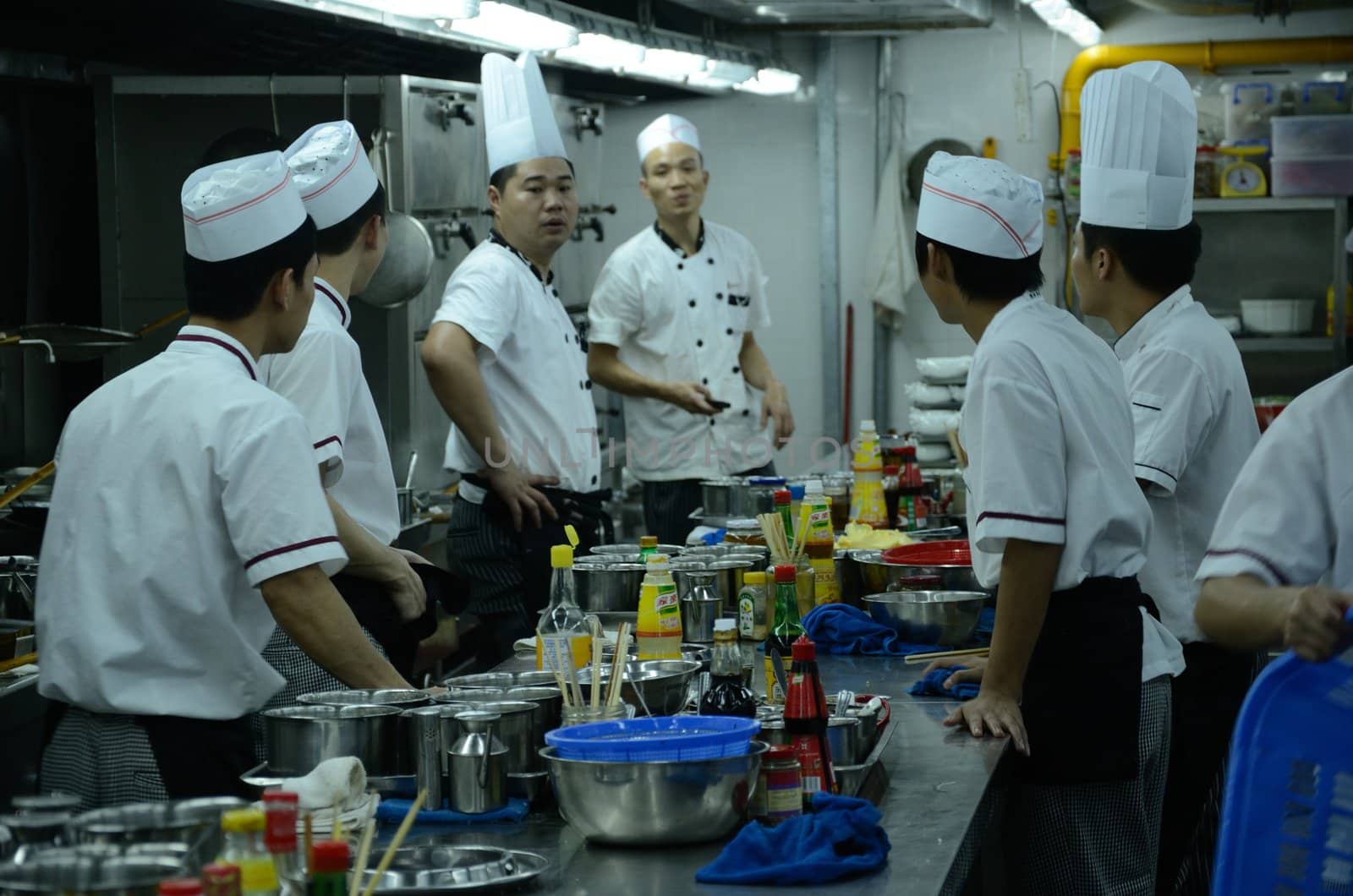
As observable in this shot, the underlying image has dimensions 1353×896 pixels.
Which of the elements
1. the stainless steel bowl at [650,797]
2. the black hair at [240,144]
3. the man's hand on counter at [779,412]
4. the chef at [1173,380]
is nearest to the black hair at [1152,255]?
the chef at [1173,380]

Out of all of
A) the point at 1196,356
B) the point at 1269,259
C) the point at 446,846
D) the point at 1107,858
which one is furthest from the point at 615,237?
the point at 446,846

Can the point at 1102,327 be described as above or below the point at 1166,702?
above

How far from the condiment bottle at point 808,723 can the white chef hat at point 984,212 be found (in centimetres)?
84

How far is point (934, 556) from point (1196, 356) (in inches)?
33.3

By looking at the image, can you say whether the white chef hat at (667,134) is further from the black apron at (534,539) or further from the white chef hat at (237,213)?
the white chef hat at (237,213)

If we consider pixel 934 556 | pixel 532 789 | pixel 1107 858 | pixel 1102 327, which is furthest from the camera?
pixel 1102 327

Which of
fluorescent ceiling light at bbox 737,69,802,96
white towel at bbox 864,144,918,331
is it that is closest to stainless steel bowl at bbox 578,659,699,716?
fluorescent ceiling light at bbox 737,69,802,96

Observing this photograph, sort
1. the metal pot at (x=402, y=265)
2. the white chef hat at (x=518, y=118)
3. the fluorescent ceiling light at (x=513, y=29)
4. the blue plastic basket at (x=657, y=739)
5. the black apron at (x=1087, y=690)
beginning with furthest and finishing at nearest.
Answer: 1. the metal pot at (x=402, y=265)
2. the fluorescent ceiling light at (x=513, y=29)
3. the white chef hat at (x=518, y=118)
4. the black apron at (x=1087, y=690)
5. the blue plastic basket at (x=657, y=739)

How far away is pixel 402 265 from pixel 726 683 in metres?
2.93

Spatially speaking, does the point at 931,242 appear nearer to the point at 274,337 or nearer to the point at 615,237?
the point at 274,337

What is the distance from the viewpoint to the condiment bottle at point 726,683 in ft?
7.04

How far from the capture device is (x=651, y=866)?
5.95 feet

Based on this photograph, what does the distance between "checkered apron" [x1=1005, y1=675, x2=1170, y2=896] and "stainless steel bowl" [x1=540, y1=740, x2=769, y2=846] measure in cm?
85

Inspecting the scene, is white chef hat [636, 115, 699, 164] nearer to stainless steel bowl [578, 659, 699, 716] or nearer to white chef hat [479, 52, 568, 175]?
white chef hat [479, 52, 568, 175]
